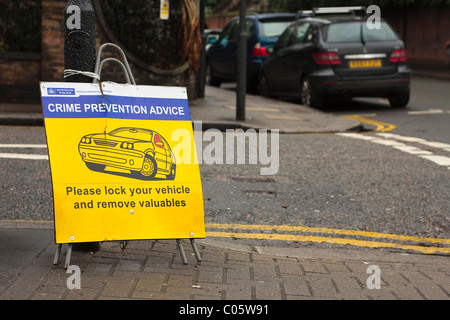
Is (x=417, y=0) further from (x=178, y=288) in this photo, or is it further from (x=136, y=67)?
(x=178, y=288)

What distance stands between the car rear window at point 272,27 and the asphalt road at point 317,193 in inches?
298

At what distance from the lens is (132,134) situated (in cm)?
482

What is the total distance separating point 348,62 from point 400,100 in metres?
1.77

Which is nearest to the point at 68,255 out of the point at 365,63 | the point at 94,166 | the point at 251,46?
the point at 94,166

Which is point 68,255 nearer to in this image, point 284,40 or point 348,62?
point 348,62

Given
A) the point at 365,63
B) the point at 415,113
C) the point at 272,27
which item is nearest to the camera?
the point at 365,63

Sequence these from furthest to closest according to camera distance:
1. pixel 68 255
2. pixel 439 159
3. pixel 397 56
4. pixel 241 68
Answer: pixel 397 56 < pixel 241 68 < pixel 439 159 < pixel 68 255

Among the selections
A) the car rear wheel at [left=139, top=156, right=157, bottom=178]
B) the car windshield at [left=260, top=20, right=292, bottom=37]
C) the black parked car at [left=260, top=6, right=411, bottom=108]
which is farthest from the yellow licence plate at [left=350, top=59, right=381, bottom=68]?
the car rear wheel at [left=139, top=156, right=157, bottom=178]

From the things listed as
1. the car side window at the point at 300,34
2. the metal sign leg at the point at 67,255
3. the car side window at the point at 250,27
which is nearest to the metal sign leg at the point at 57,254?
the metal sign leg at the point at 67,255

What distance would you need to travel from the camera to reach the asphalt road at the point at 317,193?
6.21 metres

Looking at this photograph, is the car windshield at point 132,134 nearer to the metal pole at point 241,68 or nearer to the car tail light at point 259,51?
the metal pole at point 241,68

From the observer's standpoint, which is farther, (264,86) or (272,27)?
(272,27)

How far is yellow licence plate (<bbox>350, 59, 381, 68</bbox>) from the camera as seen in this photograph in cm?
1449

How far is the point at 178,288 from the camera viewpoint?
172 inches
